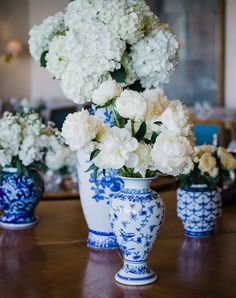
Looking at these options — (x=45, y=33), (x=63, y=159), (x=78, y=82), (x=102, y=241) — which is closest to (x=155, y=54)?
(x=78, y=82)

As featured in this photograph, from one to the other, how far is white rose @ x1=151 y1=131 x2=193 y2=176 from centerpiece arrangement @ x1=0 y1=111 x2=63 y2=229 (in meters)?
0.86

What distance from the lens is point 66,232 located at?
7.75 ft

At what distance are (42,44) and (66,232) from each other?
0.67 m

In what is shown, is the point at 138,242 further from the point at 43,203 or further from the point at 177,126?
the point at 43,203

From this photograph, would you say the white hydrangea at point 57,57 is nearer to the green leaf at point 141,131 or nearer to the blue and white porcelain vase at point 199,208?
the green leaf at point 141,131

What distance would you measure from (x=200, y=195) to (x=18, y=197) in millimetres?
670

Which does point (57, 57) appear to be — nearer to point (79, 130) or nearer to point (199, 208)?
point (79, 130)

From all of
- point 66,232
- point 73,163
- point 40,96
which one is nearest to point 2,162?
point 66,232

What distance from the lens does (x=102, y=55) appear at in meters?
1.94

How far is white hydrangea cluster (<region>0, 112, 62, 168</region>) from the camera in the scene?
238 centimetres

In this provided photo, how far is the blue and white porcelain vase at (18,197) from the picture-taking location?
2414mm

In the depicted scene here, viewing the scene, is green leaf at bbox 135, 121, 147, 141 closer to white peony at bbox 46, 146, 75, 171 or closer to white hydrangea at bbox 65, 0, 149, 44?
white hydrangea at bbox 65, 0, 149, 44

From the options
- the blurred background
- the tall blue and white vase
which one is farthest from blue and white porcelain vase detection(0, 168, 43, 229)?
the blurred background

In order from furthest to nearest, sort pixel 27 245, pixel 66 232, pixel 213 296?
1. pixel 66 232
2. pixel 27 245
3. pixel 213 296
